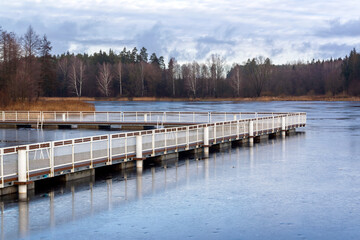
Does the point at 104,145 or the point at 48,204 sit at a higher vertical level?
the point at 104,145

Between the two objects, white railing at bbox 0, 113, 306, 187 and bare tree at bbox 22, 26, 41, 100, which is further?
bare tree at bbox 22, 26, 41, 100

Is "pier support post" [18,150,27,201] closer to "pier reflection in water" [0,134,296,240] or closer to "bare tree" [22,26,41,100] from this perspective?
"pier reflection in water" [0,134,296,240]

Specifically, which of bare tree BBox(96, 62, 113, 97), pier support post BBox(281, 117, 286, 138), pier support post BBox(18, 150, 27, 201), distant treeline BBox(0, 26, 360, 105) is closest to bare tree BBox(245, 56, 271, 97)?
distant treeline BBox(0, 26, 360, 105)

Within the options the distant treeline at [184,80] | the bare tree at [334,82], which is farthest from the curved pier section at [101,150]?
the bare tree at [334,82]

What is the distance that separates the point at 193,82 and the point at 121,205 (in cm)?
11945

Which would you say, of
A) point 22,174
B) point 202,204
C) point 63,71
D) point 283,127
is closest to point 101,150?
point 22,174

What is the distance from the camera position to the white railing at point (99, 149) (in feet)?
55.1

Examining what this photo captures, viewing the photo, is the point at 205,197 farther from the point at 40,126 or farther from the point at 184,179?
the point at 40,126

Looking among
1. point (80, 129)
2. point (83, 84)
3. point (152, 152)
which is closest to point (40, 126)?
point (80, 129)

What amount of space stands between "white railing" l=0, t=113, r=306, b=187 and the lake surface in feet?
2.32

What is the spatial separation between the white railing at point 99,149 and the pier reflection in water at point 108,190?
2.11ft

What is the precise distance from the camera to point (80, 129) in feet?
149

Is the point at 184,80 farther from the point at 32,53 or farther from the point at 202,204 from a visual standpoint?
the point at 202,204

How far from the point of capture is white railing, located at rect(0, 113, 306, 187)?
661 inches
